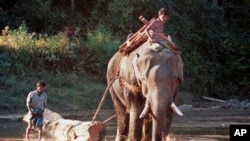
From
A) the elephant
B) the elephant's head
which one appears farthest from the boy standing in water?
the elephant's head

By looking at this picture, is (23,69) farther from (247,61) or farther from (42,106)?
(247,61)

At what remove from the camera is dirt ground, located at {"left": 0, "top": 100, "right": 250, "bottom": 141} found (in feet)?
59.4

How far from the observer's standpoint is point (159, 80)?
1124 centimetres

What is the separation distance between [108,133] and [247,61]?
1972 centimetres

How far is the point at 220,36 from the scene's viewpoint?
36625 millimetres

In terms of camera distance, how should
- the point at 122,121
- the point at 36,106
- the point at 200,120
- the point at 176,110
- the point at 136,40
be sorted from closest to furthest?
the point at 176,110 → the point at 136,40 → the point at 122,121 → the point at 36,106 → the point at 200,120

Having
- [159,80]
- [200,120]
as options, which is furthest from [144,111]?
[200,120]

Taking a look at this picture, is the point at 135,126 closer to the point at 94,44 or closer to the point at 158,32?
the point at 158,32

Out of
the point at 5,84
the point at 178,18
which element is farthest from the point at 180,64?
the point at 178,18

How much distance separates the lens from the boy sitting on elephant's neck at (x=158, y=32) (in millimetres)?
12094

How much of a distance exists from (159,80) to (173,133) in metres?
7.62

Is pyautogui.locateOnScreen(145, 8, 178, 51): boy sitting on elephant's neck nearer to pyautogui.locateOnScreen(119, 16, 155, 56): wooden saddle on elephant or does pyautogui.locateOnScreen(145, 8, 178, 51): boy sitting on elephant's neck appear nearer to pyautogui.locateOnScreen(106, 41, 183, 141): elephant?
pyautogui.locateOnScreen(106, 41, 183, 141): elephant

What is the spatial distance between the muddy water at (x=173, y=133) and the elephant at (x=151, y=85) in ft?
10.8

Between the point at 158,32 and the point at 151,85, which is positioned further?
the point at 158,32
